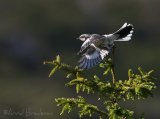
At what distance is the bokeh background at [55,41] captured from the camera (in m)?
51.3

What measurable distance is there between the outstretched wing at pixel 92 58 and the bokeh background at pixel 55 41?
33.1 meters

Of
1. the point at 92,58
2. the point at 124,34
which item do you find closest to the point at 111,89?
the point at 92,58

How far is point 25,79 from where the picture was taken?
5678 centimetres

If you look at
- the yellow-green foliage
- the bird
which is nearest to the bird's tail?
the bird

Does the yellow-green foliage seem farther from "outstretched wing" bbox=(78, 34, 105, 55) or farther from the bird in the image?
"outstretched wing" bbox=(78, 34, 105, 55)

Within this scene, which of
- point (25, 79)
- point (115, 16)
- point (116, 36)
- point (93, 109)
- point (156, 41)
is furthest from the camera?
point (115, 16)

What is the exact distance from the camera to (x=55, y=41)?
64.8m

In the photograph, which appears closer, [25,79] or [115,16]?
[25,79]

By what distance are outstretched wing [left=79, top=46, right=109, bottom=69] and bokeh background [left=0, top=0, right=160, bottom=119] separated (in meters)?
33.1

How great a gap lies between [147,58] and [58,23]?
34.6 ft

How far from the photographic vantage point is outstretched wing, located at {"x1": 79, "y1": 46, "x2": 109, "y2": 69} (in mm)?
11805

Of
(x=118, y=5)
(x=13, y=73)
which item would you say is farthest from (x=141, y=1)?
(x=13, y=73)

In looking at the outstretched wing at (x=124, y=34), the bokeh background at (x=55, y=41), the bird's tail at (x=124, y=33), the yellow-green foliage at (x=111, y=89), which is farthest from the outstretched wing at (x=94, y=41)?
the bokeh background at (x=55, y=41)

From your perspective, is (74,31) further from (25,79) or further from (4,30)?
(25,79)
